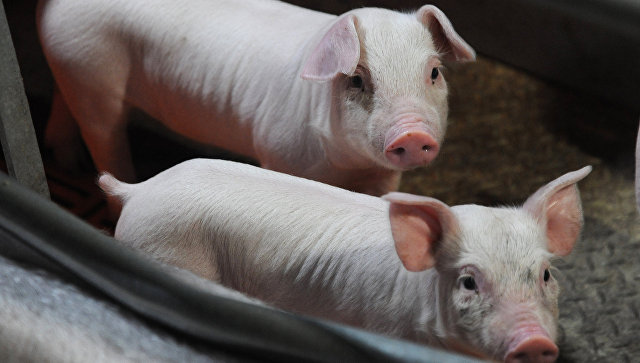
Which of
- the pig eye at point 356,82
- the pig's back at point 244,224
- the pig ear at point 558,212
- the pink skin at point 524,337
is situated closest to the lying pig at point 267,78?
the pig eye at point 356,82

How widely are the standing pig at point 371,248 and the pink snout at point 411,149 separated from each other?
126mm

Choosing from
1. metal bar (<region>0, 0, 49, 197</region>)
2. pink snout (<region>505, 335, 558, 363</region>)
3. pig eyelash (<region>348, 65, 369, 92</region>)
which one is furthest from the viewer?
pig eyelash (<region>348, 65, 369, 92</region>)

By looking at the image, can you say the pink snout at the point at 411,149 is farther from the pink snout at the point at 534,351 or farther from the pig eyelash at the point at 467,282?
the pink snout at the point at 534,351

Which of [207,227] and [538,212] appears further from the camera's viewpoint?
[207,227]

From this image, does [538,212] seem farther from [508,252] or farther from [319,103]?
[319,103]

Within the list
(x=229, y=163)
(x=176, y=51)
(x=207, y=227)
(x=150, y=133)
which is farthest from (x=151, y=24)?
(x=207, y=227)

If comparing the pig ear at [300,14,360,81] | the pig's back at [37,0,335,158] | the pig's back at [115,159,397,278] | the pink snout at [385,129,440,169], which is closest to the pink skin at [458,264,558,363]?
the pig's back at [115,159,397,278]

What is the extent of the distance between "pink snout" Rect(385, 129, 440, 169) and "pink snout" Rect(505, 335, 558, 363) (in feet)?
1.74

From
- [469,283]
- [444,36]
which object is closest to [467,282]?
[469,283]

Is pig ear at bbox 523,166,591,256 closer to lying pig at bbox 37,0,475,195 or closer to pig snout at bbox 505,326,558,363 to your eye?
pig snout at bbox 505,326,558,363

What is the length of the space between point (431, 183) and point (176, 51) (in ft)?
2.74

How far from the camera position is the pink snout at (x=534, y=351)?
1.04 m

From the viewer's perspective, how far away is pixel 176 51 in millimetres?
1970

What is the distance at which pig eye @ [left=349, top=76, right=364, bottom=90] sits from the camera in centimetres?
162
